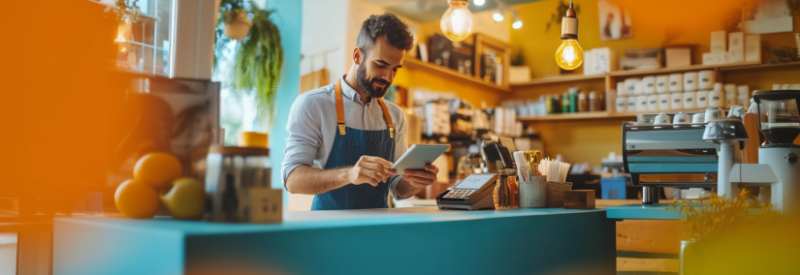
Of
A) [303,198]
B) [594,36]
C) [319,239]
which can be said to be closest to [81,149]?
[319,239]

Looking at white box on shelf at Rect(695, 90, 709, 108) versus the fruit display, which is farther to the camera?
white box on shelf at Rect(695, 90, 709, 108)

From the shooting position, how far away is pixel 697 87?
18.7 ft

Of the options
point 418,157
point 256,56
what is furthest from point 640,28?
point 418,157

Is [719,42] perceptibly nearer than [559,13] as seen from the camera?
Yes

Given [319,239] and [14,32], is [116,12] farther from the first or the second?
[319,239]

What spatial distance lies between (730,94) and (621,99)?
0.99 meters

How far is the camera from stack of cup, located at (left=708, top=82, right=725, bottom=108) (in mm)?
5551

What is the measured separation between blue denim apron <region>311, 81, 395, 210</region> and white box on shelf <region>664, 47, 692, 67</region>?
443cm

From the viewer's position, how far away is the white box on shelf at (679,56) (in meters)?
5.95

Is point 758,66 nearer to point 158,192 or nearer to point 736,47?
point 736,47

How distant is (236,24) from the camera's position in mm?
4379

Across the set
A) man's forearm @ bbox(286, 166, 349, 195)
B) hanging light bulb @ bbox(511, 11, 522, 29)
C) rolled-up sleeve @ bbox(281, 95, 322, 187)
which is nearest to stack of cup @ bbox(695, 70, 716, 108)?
hanging light bulb @ bbox(511, 11, 522, 29)

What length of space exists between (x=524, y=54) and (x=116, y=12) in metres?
5.18

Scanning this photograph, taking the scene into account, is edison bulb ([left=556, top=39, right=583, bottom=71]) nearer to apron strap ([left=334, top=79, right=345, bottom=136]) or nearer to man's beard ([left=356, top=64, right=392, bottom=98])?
man's beard ([left=356, top=64, right=392, bottom=98])
